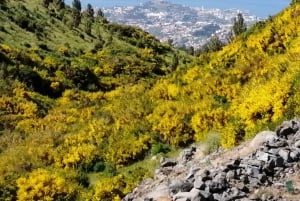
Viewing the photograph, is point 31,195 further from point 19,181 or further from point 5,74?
point 5,74

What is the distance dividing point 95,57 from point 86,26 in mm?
13342

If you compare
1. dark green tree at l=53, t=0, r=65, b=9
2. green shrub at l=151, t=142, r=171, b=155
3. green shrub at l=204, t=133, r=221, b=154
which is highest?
dark green tree at l=53, t=0, r=65, b=9

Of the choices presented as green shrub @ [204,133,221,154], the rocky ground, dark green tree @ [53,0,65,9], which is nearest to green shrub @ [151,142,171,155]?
green shrub @ [204,133,221,154]

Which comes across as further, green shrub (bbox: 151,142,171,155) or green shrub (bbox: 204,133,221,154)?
green shrub (bbox: 151,142,171,155)

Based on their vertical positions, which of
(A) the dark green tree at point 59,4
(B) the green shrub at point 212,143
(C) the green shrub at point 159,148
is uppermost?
(A) the dark green tree at point 59,4

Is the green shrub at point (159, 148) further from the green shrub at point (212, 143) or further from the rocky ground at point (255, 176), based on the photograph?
the rocky ground at point (255, 176)

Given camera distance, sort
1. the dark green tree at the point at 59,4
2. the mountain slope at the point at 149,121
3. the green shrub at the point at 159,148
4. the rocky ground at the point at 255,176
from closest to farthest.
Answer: the rocky ground at the point at 255,176 → the mountain slope at the point at 149,121 → the green shrub at the point at 159,148 → the dark green tree at the point at 59,4

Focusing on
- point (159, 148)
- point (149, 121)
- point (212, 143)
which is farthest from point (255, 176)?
point (149, 121)

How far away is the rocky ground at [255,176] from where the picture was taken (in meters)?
12.3

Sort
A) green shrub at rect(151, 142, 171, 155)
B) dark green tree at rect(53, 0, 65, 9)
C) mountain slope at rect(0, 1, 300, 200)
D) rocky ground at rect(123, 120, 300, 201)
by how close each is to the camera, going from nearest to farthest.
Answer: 1. rocky ground at rect(123, 120, 300, 201)
2. mountain slope at rect(0, 1, 300, 200)
3. green shrub at rect(151, 142, 171, 155)
4. dark green tree at rect(53, 0, 65, 9)

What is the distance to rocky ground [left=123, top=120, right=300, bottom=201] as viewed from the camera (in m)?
12.3

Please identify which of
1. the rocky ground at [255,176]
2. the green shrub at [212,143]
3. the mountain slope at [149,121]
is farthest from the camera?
the mountain slope at [149,121]

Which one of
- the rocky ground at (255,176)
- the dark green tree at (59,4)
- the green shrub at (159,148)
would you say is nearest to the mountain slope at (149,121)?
the green shrub at (159,148)

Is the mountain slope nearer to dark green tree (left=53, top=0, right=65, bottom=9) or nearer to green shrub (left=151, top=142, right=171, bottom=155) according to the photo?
green shrub (left=151, top=142, right=171, bottom=155)
